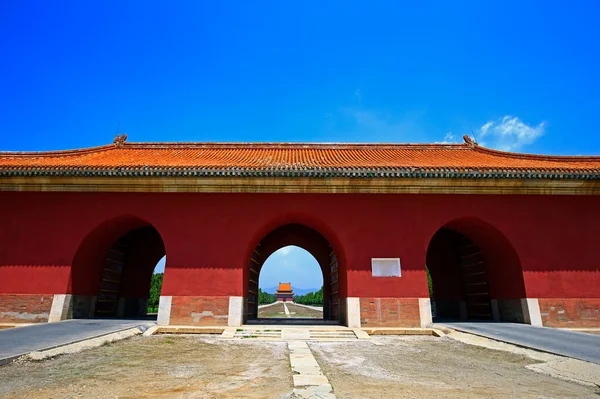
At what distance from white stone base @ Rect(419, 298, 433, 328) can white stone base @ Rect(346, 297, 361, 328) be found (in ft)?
5.02

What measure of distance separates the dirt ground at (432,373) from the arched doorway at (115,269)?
647cm

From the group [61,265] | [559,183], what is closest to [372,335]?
[559,183]

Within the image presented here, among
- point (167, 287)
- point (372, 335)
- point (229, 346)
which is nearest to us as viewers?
point (229, 346)

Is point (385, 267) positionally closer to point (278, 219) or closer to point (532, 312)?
point (278, 219)

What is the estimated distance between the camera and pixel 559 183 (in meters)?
8.77

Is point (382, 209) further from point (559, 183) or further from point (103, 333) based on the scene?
point (103, 333)

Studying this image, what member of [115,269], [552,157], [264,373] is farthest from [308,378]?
[552,157]

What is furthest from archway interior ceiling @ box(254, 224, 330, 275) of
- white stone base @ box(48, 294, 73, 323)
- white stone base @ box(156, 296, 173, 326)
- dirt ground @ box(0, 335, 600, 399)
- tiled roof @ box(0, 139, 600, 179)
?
dirt ground @ box(0, 335, 600, 399)

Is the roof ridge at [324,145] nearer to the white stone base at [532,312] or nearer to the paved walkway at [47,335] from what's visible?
the white stone base at [532,312]

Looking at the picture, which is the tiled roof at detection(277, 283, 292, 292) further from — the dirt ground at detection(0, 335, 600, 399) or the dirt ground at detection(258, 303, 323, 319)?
the dirt ground at detection(0, 335, 600, 399)

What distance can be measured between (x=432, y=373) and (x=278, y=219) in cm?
556

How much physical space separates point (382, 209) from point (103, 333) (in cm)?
679

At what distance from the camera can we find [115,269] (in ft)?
36.2

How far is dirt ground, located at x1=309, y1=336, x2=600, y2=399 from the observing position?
11.5ft
